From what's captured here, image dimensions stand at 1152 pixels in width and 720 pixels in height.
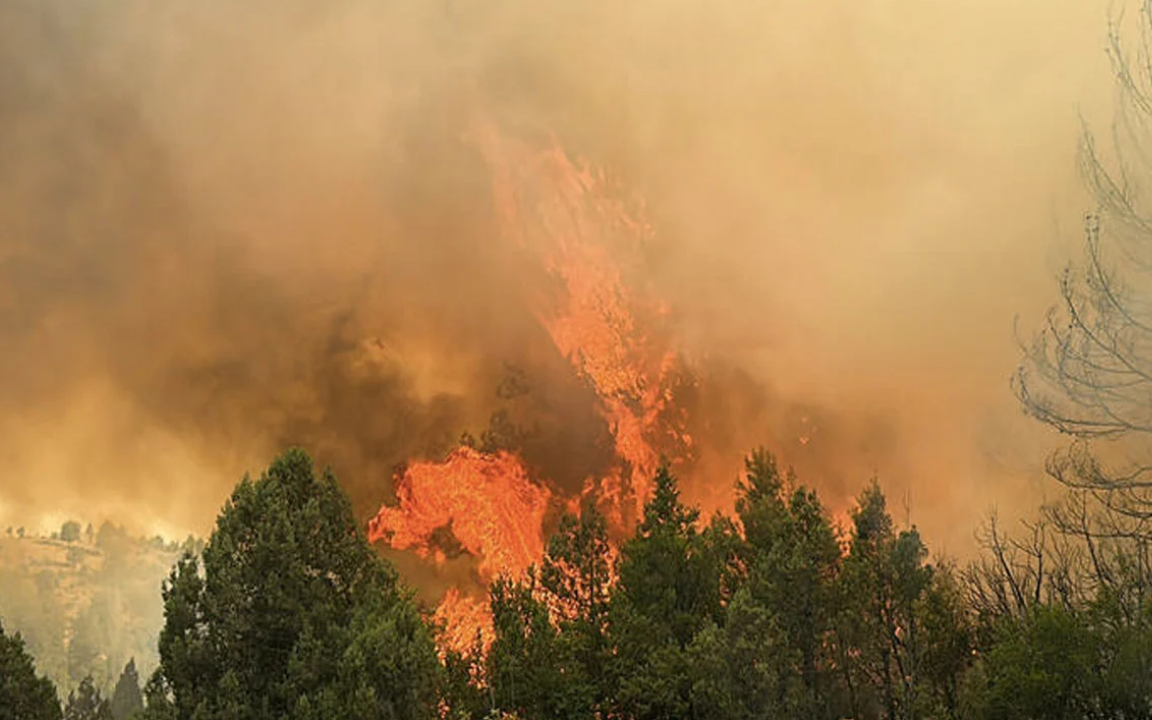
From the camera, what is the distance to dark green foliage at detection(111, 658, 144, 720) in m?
84.4

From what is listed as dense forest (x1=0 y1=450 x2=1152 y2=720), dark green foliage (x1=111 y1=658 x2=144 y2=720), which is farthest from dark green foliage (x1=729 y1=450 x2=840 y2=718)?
dark green foliage (x1=111 y1=658 x2=144 y2=720)

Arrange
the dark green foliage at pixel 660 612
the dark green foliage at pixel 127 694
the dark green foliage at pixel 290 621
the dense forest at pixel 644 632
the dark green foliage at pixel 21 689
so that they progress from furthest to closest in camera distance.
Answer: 1. the dark green foliage at pixel 127 694
2. the dark green foliage at pixel 660 612
3. the dark green foliage at pixel 21 689
4. the dense forest at pixel 644 632
5. the dark green foliage at pixel 290 621

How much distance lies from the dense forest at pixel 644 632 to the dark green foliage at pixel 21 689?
7 centimetres

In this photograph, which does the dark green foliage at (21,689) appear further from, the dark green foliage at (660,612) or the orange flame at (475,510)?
the orange flame at (475,510)

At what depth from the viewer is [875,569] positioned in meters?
33.9

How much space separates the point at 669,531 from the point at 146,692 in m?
20.1

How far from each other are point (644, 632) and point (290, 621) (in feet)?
46.5

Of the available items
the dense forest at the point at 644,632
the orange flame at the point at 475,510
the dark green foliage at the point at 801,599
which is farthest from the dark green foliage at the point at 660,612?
the orange flame at the point at 475,510

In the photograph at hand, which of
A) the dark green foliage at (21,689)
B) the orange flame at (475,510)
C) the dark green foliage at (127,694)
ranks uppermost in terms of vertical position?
the orange flame at (475,510)

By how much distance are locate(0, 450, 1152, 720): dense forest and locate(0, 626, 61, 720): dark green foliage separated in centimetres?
7

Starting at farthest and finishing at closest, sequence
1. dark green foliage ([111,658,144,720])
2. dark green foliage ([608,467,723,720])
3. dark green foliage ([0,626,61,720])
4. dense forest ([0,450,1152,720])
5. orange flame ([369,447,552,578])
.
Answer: dark green foliage ([111,658,144,720])
orange flame ([369,447,552,578])
dark green foliage ([608,467,723,720])
dark green foliage ([0,626,61,720])
dense forest ([0,450,1152,720])

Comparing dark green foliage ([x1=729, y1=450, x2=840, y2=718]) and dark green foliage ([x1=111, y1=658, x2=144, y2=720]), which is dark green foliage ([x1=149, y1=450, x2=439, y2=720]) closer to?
dark green foliage ([x1=729, y1=450, x2=840, y2=718])

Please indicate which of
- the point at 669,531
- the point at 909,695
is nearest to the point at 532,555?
the point at 669,531

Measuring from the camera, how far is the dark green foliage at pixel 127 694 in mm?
84375
